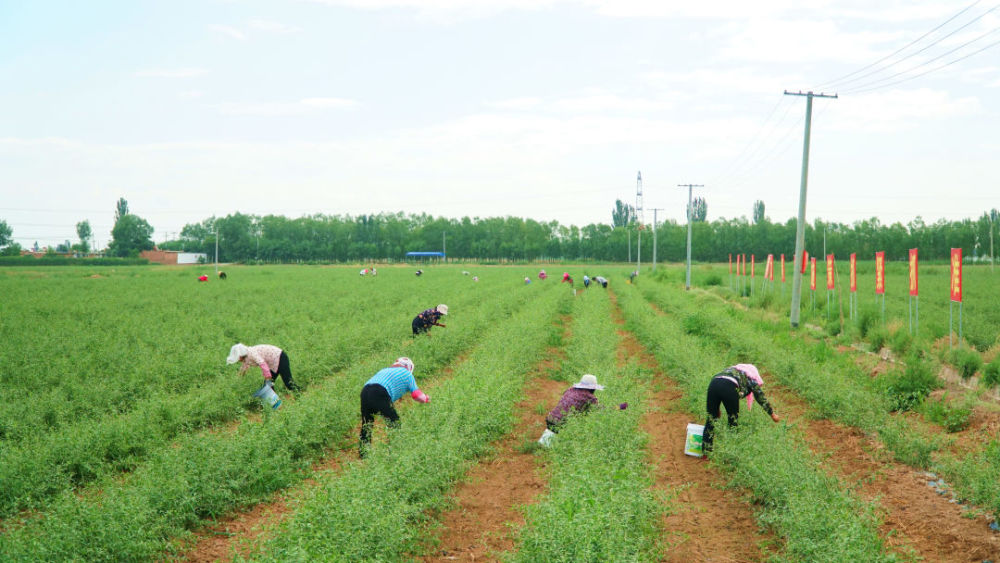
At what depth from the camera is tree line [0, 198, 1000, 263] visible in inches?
3462

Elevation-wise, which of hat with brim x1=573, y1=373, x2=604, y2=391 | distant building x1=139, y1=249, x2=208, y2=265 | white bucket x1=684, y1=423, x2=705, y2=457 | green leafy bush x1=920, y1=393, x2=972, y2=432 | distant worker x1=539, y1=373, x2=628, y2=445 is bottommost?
white bucket x1=684, y1=423, x2=705, y2=457

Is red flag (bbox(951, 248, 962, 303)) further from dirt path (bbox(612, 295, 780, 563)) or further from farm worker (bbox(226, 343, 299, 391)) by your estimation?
farm worker (bbox(226, 343, 299, 391))

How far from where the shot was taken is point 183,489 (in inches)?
241

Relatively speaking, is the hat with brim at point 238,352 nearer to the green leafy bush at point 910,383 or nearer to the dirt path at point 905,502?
the dirt path at point 905,502

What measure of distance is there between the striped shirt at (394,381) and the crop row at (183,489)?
3.15 ft

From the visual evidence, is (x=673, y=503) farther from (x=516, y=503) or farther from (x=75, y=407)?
(x=75, y=407)

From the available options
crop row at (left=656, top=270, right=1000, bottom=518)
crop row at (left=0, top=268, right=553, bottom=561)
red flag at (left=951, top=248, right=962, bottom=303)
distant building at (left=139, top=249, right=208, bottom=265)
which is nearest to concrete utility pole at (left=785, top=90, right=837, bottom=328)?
crop row at (left=656, top=270, right=1000, bottom=518)

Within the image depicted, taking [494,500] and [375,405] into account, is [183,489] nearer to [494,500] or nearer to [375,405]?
[375,405]

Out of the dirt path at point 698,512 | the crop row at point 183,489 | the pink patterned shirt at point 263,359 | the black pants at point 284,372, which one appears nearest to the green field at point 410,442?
the crop row at point 183,489

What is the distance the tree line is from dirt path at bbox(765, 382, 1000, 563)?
252 feet

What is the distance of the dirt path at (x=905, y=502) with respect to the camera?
231 inches

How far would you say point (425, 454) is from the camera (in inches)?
263

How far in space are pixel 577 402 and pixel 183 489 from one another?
4.78m

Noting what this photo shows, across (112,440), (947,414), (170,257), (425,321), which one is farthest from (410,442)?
(170,257)
